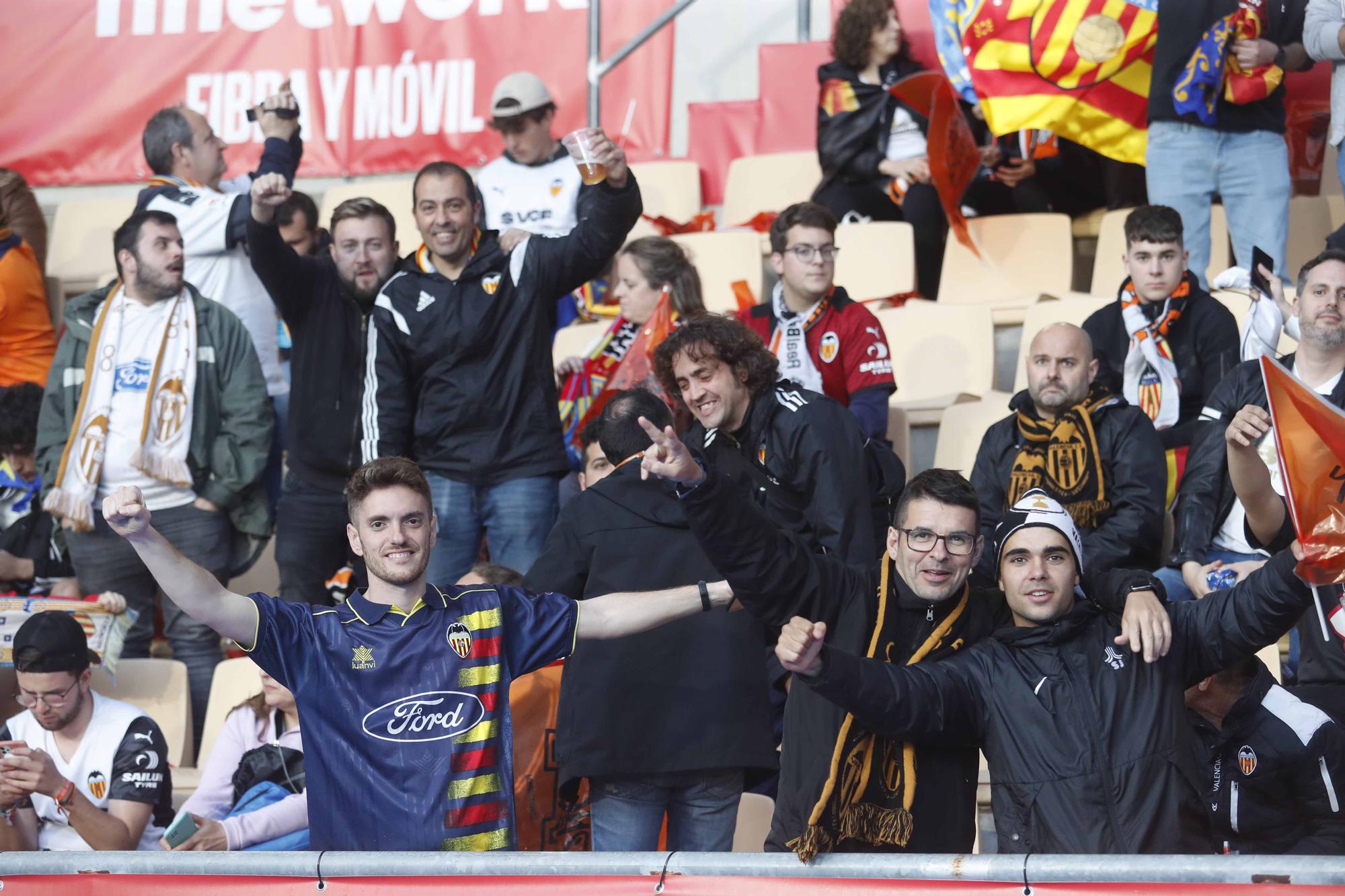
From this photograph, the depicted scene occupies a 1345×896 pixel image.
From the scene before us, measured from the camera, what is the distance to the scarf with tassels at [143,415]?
20.1 ft

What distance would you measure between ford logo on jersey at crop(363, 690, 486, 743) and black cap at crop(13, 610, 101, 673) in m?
1.84

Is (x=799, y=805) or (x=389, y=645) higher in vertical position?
(x=389, y=645)

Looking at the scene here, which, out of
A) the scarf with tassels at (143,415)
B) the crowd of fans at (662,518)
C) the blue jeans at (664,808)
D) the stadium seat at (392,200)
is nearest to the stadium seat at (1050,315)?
the crowd of fans at (662,518)

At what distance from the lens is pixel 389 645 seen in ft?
12.1

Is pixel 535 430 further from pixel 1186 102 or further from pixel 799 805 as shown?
pixel 1186 102

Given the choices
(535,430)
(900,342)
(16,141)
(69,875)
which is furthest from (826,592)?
(16,141)

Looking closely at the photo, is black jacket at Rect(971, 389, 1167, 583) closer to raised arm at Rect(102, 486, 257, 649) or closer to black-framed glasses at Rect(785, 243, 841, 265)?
black-framed glasses at Rect(785, 243, 841, 265)

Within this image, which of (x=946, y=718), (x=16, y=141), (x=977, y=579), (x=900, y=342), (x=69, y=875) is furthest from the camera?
(x=16, y=141)

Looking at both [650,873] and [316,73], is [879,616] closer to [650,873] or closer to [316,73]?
[650,873]

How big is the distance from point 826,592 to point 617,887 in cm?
96

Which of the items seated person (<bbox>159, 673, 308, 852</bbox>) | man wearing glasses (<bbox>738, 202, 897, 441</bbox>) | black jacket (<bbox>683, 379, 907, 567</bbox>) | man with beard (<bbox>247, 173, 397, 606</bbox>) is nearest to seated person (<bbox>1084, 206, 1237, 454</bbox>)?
man wearing glasses (<bbox>738, 202, 897, 441</bbox>)

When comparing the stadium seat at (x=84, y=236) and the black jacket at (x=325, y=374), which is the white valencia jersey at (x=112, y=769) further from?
the stadium seat at (x=84, y=236)

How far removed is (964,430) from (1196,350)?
92 cm

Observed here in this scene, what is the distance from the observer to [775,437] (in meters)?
4.52
